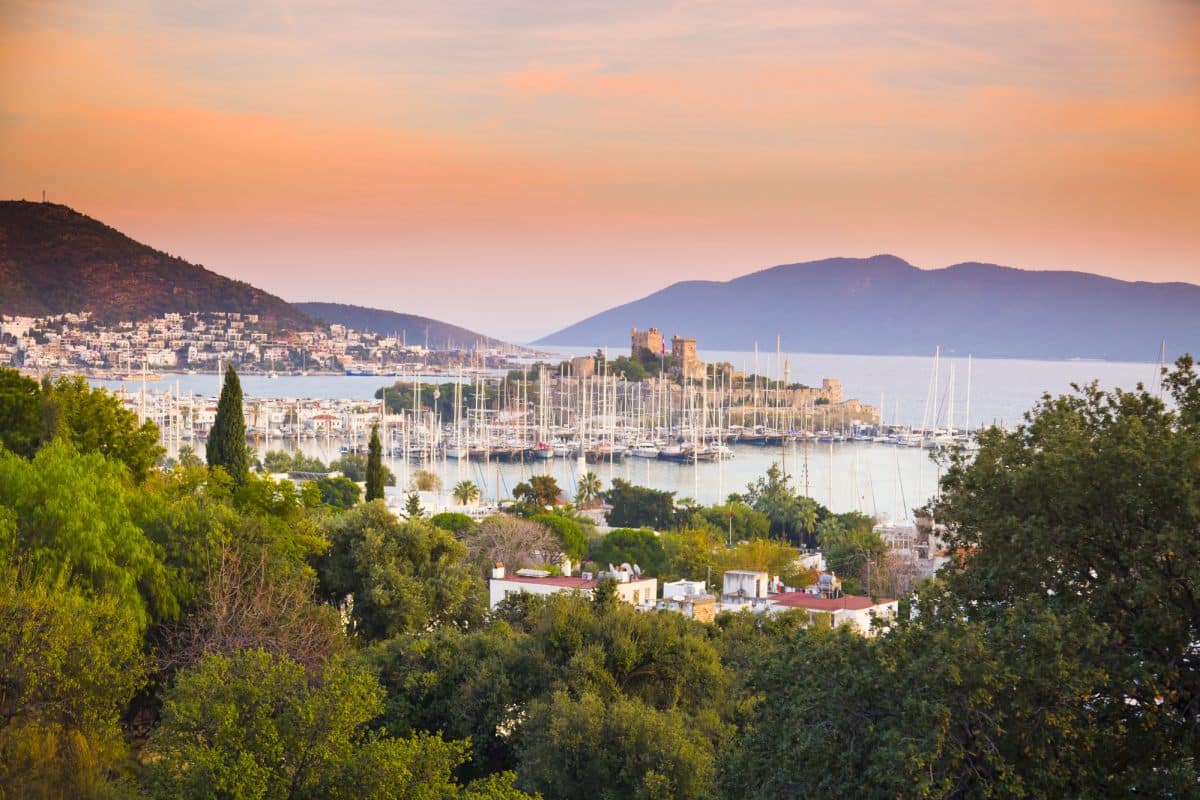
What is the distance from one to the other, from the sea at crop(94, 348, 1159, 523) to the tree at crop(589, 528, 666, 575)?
6.89 metres

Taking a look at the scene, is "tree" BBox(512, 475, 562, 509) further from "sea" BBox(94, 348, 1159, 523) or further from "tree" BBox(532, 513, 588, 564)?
"tree" BBox(532, 513, 588, 564)

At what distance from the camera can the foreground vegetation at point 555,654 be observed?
6.11 metres

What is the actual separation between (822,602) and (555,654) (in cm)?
1019

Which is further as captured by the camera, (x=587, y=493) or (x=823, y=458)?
(x=823, y=458)

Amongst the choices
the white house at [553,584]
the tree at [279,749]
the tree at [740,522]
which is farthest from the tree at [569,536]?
the tree at [279,749]

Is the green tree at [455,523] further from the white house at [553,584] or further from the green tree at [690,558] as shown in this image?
the white house at [553,584]

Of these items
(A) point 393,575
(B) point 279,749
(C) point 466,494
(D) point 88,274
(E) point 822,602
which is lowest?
(C) point 466,494

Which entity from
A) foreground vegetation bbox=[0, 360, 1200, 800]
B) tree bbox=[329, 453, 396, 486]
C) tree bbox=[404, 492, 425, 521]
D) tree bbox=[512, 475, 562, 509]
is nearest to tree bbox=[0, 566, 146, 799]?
foreground vegetation bbox=[0, 360, 1200, 800]

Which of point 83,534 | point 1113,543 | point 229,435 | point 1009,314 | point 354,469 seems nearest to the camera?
point 1113,543

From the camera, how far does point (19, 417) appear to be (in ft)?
58.5

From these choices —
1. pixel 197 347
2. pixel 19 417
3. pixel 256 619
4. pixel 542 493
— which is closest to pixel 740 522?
pixel 542 493

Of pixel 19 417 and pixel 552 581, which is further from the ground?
pixel 19 417

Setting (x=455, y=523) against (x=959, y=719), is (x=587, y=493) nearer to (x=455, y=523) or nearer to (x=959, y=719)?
(x=455, y=523)

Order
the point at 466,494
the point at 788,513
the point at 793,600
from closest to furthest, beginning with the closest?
the point at 793,600 → the point at 788,513 → the point at 466,494
